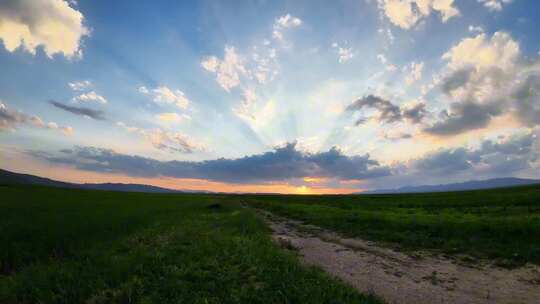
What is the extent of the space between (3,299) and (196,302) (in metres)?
5.65

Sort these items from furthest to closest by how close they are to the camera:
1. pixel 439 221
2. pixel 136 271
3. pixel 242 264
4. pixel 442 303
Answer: pixel 439 221, pixel 242 264, pixel 136 271, pixel 442 303

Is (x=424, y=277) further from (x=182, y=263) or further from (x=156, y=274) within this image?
(x=156, y=274)

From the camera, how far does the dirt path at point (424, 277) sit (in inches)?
337

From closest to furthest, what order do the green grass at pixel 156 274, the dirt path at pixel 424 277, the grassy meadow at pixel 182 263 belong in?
the green grass at pixel 156 274 → the grassy meadow at pixel 182 263 → the dirt path at pixel 424 277

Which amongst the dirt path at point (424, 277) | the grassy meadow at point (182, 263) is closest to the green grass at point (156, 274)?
the grassy meadow at point (182, 263)

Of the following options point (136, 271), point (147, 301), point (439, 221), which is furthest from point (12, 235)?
point (439, 221)

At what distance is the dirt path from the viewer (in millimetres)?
8555

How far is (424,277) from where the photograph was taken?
415 inches

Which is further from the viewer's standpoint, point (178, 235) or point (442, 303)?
point (178, 235)

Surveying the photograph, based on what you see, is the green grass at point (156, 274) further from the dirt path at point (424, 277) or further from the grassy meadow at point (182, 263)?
the dirt path at point (424, 277)

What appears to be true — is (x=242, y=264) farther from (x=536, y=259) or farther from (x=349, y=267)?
(x=536, y=259)

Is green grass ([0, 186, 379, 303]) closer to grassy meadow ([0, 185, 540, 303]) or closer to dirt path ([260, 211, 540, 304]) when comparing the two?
grassy meadow ([0, 185, 540, 303])

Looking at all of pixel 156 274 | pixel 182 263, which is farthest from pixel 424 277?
pixel 156 274

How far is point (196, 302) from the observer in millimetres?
6746
